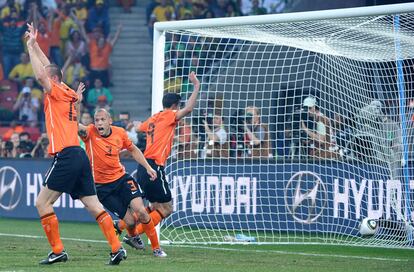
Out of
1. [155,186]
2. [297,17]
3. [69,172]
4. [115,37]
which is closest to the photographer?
[69,172]

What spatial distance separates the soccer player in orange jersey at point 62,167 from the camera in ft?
35.2

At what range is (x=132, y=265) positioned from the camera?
10.8 meters

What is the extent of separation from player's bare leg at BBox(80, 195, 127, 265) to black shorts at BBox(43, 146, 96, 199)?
0.10m

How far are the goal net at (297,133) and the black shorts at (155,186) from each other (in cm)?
138

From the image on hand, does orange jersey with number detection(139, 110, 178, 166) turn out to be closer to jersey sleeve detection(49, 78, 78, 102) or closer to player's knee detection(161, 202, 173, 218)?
player's knee detection(161, 202, 173, 218)

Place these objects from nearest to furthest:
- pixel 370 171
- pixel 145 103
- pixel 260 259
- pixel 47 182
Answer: pixel 47 182, pixel 260 259, pixel 370 171, pixel 145 103

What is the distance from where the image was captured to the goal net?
14.3 m

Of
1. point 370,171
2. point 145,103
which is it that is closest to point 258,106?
point 370,171

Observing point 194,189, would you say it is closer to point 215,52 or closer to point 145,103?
point 215,52

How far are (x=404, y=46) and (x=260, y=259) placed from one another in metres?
4.24

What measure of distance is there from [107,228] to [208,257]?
5.48ft

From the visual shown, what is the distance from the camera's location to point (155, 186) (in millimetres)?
12953

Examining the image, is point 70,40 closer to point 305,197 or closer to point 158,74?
point 305,197

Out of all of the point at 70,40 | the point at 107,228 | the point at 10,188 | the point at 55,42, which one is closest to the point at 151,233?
the point at 107,228
